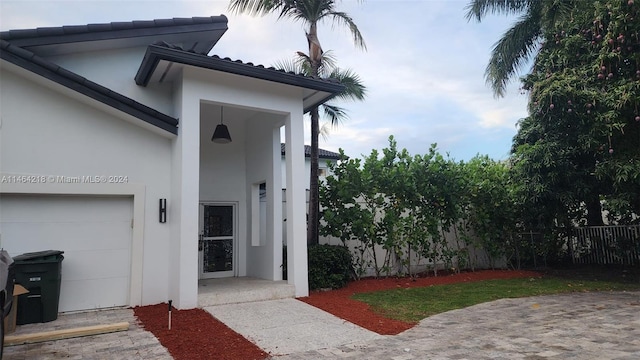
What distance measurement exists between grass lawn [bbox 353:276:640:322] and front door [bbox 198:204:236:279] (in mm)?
3461

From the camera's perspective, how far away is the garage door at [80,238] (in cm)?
630

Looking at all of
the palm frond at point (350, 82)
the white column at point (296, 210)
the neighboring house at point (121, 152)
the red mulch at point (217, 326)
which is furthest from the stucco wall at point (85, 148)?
the palm frond at point (350, 82)

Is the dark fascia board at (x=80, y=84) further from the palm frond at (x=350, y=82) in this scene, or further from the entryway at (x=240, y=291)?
the palm frond at (x=350, y=82)

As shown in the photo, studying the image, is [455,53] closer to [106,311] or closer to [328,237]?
[328,237]

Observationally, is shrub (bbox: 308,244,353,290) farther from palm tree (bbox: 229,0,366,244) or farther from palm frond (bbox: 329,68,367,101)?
palm frond (bbox: 329,68,367,101)

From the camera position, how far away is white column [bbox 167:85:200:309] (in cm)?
657

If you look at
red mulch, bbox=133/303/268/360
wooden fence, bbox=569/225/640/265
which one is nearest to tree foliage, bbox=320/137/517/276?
wooden fence, bbox=569/225/640/265

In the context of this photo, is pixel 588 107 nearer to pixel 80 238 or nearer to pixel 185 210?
pixel 185 210

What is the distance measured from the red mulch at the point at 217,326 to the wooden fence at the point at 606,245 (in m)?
7.82

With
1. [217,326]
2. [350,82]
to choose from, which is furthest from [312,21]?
[217,326]

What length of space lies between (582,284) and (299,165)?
7.46 meters

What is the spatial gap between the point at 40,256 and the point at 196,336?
2875 millimetres

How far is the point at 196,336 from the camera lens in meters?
5.12

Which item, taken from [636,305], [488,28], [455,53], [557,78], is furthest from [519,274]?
[488,28]
